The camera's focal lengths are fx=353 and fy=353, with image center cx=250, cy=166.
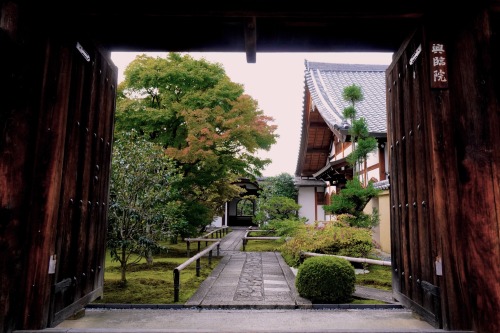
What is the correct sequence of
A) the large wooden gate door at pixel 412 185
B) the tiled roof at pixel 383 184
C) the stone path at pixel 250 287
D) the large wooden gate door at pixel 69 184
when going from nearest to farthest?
1. the large wooden gate door at pixel 69 184
2. the large wooden gate door at pixel 412 185
3. the stone path at pixel 250 287
4. the tiled roof at pixel 383 184

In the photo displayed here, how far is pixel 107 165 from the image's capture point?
483 cm

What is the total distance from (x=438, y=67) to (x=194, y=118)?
817 centimetres

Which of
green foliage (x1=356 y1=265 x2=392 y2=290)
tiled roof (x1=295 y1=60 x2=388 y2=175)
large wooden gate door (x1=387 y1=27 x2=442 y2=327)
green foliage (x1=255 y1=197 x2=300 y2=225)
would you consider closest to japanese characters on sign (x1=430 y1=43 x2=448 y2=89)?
large wooden gate door (x1=387 y1=27 x2=442 y2=327)

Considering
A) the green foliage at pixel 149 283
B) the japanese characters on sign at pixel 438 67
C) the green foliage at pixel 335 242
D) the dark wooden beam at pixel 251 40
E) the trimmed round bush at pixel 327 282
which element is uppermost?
the dark wooden beam at pixel 251 40

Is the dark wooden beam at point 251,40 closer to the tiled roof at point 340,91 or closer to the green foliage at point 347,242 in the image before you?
the green foliage at point 347,242

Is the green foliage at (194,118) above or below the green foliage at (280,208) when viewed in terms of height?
above

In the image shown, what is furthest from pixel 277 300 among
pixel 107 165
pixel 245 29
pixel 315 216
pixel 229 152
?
pixel 315 216

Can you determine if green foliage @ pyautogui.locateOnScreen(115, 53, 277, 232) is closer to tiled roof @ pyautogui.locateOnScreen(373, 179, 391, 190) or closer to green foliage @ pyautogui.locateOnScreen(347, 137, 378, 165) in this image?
green foliage @ pyautogui.locateOnScreen(347, 137, 378, 165)

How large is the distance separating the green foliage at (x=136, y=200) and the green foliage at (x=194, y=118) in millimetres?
2369

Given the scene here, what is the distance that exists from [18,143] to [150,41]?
1.93 m

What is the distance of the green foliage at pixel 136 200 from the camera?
23.6 ft

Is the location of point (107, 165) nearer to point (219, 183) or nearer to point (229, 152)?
point (229, 152)

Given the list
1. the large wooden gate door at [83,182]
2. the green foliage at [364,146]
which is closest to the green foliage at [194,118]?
the green foliage at [364,146]

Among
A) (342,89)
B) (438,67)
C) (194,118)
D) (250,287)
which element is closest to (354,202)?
(250,287)
